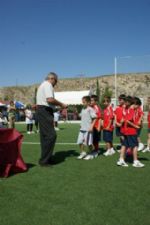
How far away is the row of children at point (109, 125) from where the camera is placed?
7.59 metres

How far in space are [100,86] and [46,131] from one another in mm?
60067

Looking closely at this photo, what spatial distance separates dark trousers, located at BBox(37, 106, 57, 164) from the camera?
7.41 metres

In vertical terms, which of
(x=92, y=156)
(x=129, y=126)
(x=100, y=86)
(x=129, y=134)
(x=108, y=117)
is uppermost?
(x=100, y=86)

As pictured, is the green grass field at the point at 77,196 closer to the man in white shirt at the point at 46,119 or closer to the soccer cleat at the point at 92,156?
the man in white shirt at the point at 46,119

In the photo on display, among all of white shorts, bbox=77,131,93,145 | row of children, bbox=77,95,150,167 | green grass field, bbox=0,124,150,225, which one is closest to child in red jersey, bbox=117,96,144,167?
row of children, bbox=77,95,150,167

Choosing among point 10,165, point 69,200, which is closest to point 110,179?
point 69,200

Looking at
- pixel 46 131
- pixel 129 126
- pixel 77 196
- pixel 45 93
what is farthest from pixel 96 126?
pixel 77 196

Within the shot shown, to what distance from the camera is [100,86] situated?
66938 mm

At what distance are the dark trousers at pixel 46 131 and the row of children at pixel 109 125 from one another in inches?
56.5

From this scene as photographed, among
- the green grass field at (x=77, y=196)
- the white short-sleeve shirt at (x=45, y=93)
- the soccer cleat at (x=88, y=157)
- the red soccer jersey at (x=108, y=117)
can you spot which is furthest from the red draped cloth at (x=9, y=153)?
the red soccer jersey at (x=108, y=117)

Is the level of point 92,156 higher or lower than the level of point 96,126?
lower

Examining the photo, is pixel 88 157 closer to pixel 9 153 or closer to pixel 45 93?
pixel 45 93

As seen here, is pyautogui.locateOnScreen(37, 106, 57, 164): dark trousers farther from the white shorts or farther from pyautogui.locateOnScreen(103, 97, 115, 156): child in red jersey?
pyautogui.locateOnScreen(103, 97, 115, 156): child in red jersey

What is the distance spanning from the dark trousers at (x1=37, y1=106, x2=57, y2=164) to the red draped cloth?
2.48ft
